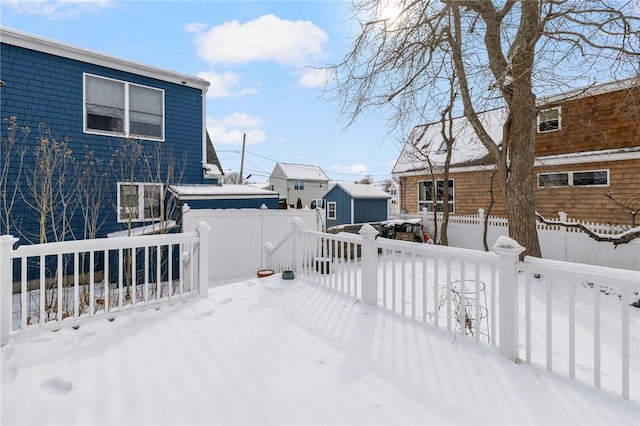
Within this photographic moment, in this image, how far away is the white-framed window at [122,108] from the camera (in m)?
7.76

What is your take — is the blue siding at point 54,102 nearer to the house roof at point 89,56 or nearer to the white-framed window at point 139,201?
the house roof at point 89,56

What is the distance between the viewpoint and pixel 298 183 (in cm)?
2822

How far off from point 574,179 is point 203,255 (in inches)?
451

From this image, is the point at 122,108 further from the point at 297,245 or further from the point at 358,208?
the point at 358,208

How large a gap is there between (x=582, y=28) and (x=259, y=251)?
793 centimetres

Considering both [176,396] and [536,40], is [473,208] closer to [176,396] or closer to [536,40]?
[536,40]

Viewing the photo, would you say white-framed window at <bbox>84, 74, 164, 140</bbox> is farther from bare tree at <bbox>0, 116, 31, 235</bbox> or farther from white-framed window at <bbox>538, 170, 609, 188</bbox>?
white-framed window at <bbox>538, 170, 609, 188</bbox>

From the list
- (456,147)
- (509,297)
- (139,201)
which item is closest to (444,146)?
(456,147)

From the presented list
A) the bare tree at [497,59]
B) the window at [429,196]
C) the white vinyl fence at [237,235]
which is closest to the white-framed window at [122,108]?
the white vinyl fence at [237,235]

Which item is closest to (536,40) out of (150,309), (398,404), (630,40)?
(630,40)

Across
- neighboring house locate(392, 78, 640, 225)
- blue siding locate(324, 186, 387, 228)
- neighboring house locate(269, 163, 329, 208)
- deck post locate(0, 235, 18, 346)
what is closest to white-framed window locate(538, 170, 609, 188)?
neighboring house locate(392, 78, 640, 225)

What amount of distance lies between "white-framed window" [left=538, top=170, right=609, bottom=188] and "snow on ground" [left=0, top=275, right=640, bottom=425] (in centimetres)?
971

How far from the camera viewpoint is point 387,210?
17.5m

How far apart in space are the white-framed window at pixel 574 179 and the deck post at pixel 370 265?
9.46m
